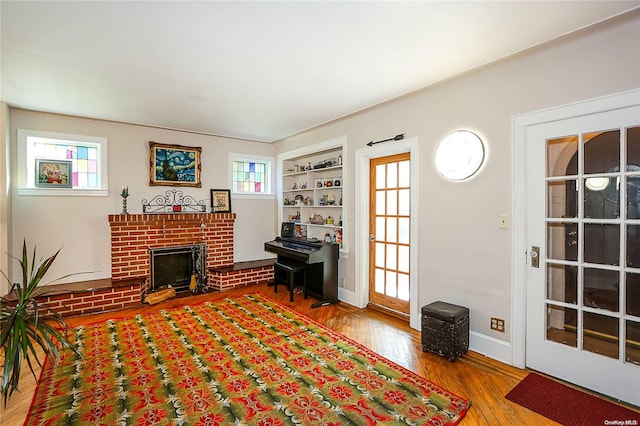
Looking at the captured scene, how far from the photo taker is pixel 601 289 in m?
2.21

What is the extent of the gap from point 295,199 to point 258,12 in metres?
3.67

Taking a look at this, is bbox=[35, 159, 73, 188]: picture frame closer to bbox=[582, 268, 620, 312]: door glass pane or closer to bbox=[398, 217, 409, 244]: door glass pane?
bbox=[398, 217, 409, 244]: door glass pane

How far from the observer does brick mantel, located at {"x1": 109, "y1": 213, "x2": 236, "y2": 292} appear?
4.42 metres

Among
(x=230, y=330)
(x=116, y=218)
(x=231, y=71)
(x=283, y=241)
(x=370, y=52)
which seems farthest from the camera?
(x=283, y=241)

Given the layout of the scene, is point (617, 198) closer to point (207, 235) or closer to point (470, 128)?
point (470, 128)

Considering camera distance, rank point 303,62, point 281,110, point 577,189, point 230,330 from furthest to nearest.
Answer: point 281,110 → point 230,330 → point 303,62 → point 577,189

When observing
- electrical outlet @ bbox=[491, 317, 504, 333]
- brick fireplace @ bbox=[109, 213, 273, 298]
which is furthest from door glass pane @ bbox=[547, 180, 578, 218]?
brick fireplace @ bbox=[109, 213, 273, 298]

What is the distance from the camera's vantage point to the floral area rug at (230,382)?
6.47 feet

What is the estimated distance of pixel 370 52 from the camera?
8.05 feet

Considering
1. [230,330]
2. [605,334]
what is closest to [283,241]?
[230,330]

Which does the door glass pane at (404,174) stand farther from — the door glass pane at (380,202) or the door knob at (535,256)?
the door knob at (535,256)

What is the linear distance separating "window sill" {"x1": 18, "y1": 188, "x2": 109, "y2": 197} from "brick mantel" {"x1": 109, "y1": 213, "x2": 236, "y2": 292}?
406mm

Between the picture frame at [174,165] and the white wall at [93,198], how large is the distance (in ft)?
0.29

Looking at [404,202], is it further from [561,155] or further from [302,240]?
[302,240]
